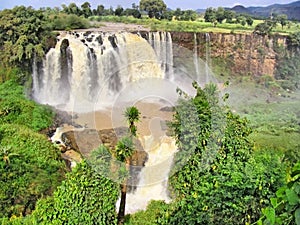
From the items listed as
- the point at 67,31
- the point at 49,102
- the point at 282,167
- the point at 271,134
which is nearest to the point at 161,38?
the point at 67,31

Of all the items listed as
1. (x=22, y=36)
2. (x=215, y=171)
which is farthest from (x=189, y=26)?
(x=215, y=171)

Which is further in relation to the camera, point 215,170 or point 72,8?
point 72,8

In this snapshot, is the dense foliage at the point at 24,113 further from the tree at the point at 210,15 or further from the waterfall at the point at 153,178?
the tree at the point at 210,15

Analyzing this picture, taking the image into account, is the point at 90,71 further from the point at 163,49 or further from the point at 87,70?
the point at 163,49

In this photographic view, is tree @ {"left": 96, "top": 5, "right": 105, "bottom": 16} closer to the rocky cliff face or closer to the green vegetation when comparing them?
the green vegetation

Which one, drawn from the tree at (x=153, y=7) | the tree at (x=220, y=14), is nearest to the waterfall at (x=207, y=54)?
the tree at (x=220, y=14)

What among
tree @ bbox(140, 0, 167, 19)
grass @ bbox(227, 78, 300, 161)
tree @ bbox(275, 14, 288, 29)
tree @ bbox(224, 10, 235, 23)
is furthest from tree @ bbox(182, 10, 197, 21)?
grass @ bbox(227, 78, 300, 161)
